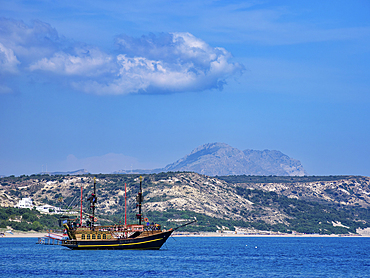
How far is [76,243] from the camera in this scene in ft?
439

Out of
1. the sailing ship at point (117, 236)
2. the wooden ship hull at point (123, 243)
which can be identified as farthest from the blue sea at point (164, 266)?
the sailing ship at point (117, 236)

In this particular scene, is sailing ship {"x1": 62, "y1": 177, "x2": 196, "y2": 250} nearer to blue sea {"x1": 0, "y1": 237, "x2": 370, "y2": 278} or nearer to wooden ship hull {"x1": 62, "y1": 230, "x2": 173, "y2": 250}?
wooden ship hull {"x1": 62, "y1": 230, "x2": 173, "y2": 250}

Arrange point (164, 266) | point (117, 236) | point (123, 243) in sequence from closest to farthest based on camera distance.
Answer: point (164, 266)
point (123, 243)
point (117, 236)

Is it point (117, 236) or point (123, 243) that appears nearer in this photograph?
point (123, 243)

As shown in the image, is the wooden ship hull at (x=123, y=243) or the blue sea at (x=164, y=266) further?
the wooden ship hull at (x=123, y=243)

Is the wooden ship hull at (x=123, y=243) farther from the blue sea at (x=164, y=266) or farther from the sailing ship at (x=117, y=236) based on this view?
the blue sea at (x=164, y=266)

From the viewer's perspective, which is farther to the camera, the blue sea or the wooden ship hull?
the wooden ship hull

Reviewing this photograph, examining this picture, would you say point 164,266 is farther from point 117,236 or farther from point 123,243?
point 117,236

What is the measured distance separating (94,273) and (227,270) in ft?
77.3

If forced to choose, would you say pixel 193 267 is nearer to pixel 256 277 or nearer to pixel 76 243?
pixel 256 277

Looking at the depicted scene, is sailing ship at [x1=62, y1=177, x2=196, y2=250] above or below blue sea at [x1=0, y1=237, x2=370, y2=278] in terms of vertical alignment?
above

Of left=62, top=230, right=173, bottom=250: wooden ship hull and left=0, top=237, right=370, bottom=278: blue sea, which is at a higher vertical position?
left=62, top=230, right=173, bottom=250: wooden ship hull

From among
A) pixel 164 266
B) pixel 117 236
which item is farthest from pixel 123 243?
pixel 164 266

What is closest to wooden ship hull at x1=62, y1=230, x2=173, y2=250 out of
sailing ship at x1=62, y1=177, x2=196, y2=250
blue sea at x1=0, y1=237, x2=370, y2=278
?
sailing ship at x1=62, y1=177, x2=196, y2=250
